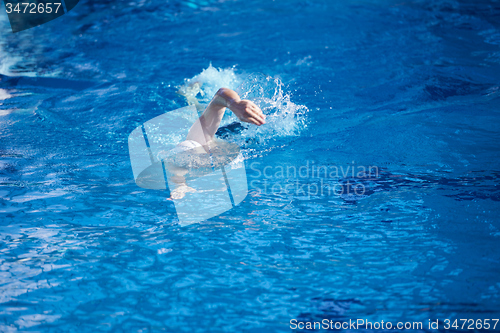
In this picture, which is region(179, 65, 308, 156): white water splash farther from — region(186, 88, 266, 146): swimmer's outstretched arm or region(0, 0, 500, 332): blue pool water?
region(186, 88, 266, 146): swimmer's outstretched arm

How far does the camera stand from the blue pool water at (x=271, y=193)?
6.97 feet

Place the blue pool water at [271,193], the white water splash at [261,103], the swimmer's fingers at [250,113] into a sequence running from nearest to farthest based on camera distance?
the blue pool water at [271,193], the swimmer's fingers at [250,113], the white water splash at [261,103]

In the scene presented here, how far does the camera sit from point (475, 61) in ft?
19.3

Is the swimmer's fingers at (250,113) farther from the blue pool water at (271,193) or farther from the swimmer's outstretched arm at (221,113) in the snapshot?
the blue pool water at (271,193)

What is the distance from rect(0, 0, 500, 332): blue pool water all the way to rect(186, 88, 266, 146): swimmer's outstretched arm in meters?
0.56

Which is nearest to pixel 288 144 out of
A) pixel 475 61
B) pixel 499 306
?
pixel 499 306

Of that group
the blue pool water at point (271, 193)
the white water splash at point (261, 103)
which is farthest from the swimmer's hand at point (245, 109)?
the white water splash at point (261, 103)

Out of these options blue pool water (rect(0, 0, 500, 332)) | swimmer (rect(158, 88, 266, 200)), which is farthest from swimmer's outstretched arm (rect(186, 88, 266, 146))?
blue pool water (rect(0, 0, 500, 332))

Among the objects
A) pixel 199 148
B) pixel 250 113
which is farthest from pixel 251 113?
pixel 199 148

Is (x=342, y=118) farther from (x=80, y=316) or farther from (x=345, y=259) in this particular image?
(x=80, y=316)

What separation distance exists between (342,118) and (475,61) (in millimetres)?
2858

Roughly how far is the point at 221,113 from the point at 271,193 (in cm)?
85

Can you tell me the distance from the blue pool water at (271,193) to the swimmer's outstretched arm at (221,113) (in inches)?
22.2

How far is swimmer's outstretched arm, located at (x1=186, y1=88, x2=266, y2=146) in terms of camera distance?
2.72 meters
